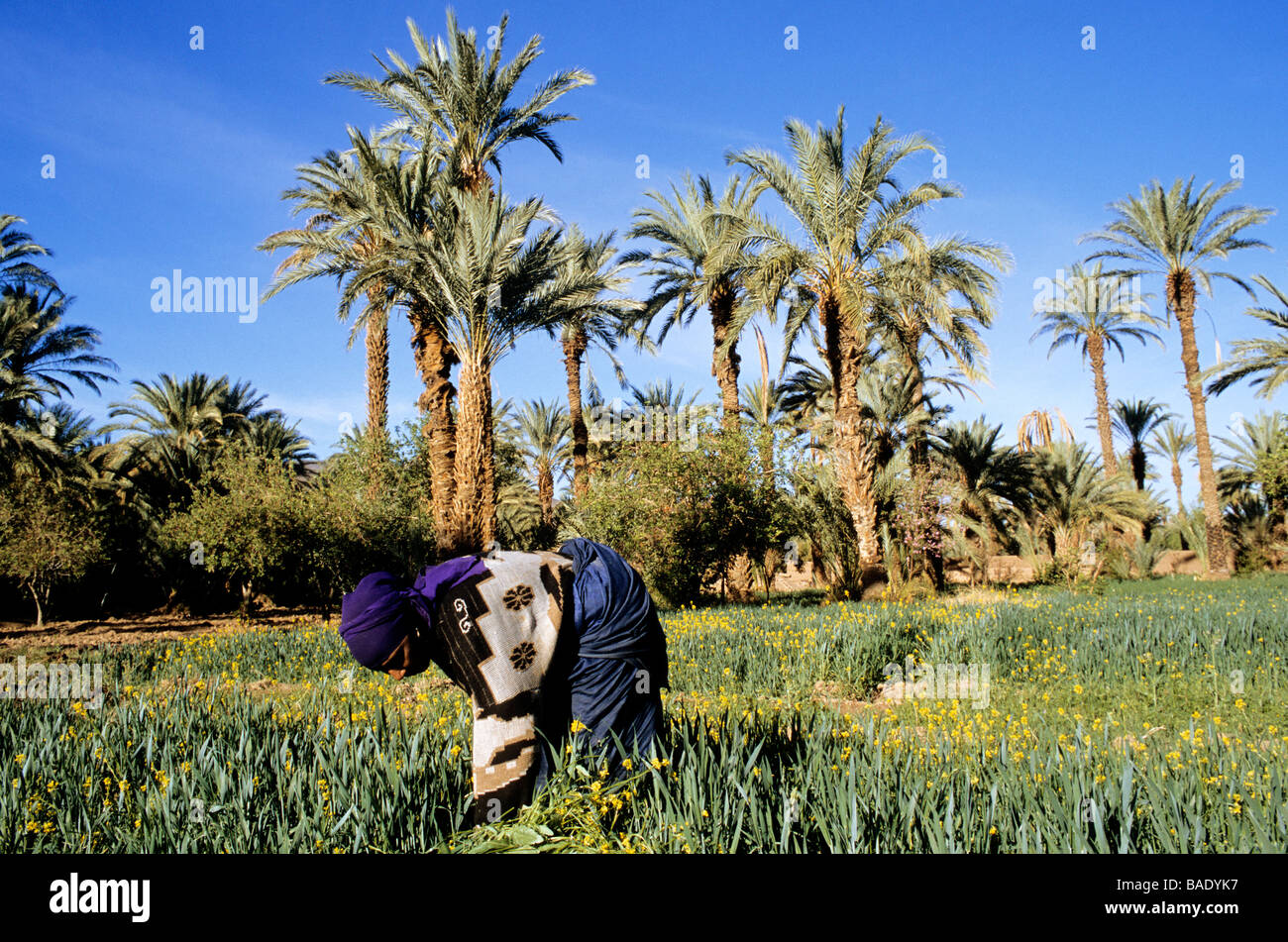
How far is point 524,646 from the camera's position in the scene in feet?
8.91

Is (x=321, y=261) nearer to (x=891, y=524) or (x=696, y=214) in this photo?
(x=696, y=214)

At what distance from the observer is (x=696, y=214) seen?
19.5m

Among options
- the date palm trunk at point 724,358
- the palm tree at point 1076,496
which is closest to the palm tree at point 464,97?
the date palm trunk at point 724,358

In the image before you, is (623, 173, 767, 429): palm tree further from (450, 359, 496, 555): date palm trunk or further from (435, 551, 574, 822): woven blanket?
(435, 551, 574, 822): woven blanket

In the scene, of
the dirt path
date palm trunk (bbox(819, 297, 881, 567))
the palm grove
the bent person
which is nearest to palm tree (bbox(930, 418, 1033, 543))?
the palm grove

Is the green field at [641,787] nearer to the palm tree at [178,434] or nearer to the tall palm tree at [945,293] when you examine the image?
the tall palm tree at [945,293]

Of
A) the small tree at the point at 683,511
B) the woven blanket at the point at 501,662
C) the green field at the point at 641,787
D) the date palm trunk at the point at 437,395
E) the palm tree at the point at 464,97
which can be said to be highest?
the palm tree at the point at 464,97

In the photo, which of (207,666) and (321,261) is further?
(321,261)

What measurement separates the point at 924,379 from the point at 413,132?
15802mm

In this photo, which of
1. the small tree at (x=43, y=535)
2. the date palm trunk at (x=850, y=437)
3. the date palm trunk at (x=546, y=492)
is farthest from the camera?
the date palm trunk at (x=546, y=492)

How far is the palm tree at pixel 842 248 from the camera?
620 inches

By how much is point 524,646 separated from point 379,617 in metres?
0.50

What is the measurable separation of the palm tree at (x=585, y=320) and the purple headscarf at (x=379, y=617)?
13.1 meters

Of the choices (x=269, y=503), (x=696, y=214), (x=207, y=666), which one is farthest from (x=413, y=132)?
(x=207, y=666)
